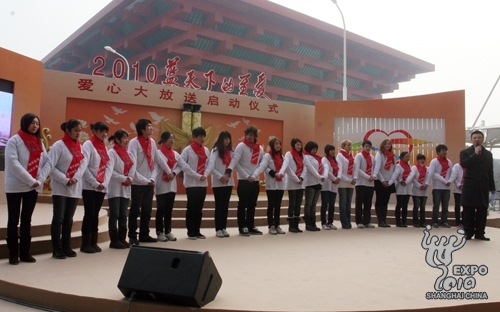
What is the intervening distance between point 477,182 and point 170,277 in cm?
451

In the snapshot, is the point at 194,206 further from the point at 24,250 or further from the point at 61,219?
the point at 24,250

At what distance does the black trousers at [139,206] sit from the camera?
479cm

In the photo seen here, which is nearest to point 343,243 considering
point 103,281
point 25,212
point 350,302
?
point 350,302

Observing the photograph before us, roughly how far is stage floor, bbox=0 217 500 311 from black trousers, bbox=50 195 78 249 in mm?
188

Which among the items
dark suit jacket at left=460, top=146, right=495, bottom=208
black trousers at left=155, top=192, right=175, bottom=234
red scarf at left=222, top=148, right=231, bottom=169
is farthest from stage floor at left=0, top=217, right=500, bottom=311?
red scarf at left=222, top=148, right=231, bottom=169

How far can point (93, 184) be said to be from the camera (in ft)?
13.9

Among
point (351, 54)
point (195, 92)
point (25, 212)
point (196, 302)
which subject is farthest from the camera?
point (351, 54)

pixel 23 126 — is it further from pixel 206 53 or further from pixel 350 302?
pixel 206 53

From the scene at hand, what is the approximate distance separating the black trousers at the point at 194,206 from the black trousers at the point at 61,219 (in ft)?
5.19

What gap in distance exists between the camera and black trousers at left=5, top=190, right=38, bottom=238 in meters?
3.63

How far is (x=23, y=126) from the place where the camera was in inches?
146

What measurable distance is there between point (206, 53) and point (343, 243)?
2052 centimetres

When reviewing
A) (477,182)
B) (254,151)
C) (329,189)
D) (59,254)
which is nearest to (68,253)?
(59,254)

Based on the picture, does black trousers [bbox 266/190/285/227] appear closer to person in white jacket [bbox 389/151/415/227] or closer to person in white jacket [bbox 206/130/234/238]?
person in white jacket [bbox 206/130/234/238]
